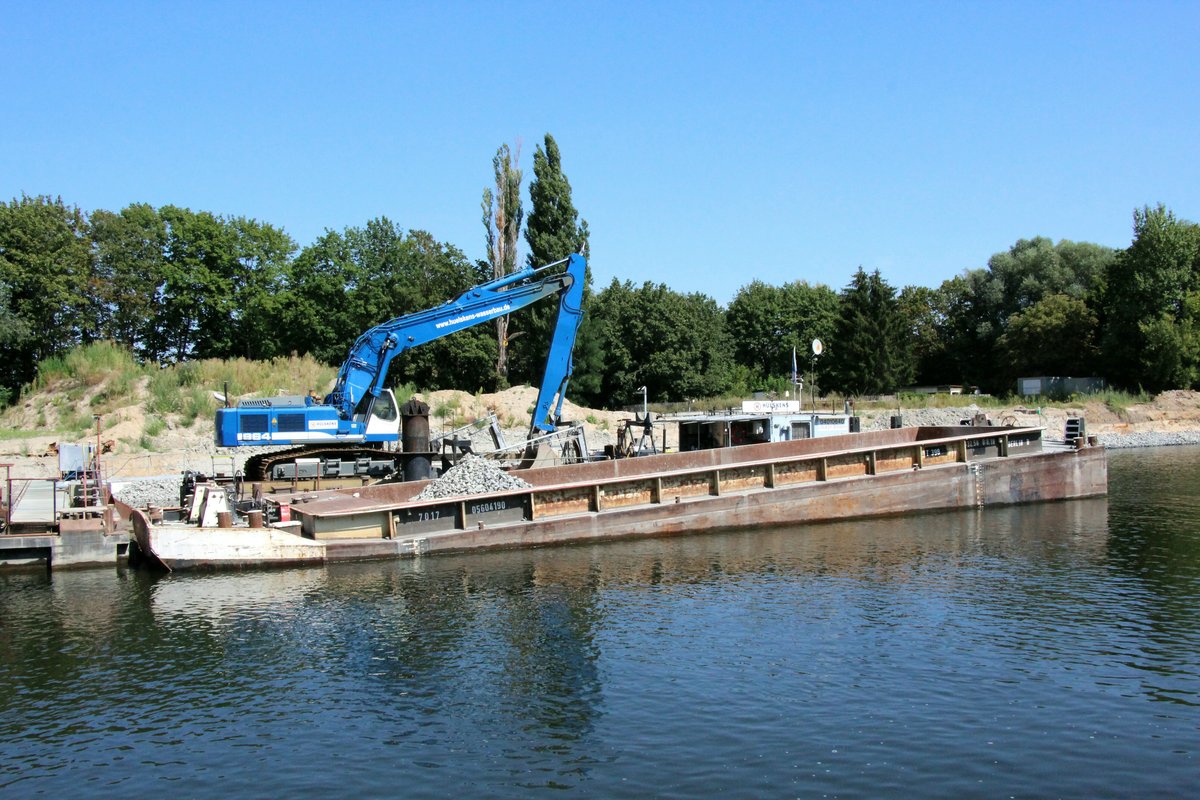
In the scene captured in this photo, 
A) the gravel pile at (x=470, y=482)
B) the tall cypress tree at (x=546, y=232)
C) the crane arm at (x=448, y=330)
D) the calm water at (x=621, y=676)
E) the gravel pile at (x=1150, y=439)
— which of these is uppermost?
the tall cypress tree at (x=546, y=232)

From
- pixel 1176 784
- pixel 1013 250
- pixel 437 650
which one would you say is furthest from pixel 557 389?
pixel 1013 250

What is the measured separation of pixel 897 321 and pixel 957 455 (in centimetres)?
3949

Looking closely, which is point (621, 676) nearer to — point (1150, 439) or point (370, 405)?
point (370, 405)

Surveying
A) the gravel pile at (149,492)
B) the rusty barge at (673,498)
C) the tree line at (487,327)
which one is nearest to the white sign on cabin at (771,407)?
the rusty barge at (673,498)

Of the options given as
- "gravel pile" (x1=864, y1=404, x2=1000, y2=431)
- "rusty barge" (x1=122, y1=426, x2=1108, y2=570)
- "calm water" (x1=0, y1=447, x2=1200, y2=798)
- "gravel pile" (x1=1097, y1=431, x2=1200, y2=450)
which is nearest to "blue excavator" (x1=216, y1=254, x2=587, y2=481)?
"rusty barge" (x1=122, y1=426, x2=1108, y2=570)

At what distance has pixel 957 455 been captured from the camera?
26453 millimetres

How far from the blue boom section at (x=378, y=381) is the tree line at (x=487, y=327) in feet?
83.0

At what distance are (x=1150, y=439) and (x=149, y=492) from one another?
164 feet

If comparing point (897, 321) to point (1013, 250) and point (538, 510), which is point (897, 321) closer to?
point (1013, 250)

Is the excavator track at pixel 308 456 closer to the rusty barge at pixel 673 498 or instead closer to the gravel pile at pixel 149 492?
the rusty barge at pixel 673 498

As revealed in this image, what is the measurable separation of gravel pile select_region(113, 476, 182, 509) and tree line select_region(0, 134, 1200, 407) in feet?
78.1

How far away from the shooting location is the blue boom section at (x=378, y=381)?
84.9ft

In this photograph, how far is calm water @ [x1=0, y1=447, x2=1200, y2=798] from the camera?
405 inches

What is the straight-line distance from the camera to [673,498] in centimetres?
2352
